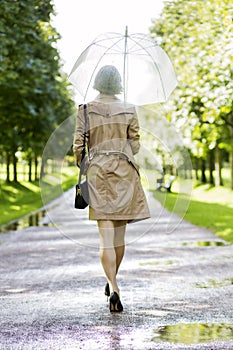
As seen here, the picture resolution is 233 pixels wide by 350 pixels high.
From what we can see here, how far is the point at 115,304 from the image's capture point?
7348 mm

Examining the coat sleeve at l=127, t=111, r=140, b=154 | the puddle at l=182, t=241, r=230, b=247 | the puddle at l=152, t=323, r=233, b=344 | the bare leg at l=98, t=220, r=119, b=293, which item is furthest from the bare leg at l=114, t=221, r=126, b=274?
the puddle at l=182, t=241, r=230, b=247

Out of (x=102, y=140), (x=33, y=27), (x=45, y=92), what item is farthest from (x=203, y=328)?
(x=45, y=92)

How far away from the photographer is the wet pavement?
621 centimetres

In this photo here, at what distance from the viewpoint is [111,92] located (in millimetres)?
7762

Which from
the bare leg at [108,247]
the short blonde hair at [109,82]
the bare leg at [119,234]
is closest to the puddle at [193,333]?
the bare leg at [108,247]

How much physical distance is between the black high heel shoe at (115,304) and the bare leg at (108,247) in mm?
241

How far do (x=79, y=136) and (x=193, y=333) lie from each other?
2.19 m

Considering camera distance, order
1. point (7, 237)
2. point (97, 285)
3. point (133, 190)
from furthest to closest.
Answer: point (7, 237), point (97, 285), point (133, 190)

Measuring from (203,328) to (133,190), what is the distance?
1.57 metres

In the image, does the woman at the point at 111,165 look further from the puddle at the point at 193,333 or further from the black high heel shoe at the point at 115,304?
the puddle at the point at 193,333

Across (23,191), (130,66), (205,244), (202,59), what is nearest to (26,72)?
(202,59)

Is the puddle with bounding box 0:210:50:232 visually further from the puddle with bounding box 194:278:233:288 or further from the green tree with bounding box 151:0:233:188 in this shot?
the puddle with bounding box 194:278:233:288

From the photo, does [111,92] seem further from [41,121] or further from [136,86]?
[41,121]

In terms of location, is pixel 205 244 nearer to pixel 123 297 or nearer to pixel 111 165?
pixel 123 297
